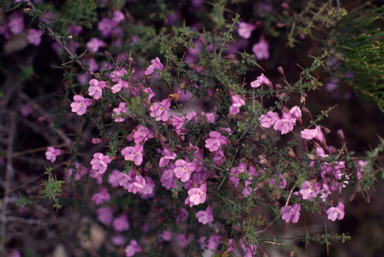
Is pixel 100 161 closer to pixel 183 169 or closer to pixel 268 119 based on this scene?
pixel 183 169

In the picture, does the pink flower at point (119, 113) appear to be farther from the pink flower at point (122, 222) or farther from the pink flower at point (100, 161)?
the pink flower at point (122, 222)

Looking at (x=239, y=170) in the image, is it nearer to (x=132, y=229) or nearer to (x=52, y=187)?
(x=52, y=187)

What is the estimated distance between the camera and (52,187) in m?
1.73

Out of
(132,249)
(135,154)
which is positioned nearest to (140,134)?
(135,154)

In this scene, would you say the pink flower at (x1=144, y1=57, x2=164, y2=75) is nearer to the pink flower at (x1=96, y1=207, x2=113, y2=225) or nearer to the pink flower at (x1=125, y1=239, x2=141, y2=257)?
the pink flower at (x1=125, y1=239, x2=141, y2=257)

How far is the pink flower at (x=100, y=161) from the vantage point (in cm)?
176

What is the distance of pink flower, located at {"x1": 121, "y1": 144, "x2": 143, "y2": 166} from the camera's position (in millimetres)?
1626

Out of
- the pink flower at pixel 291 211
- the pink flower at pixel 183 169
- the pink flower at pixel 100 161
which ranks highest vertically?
the pink flower at pixel 183 169

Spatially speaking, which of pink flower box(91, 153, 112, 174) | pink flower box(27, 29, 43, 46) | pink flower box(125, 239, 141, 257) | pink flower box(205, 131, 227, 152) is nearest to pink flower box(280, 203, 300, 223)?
pink flower box(205, 131, 227, 152)

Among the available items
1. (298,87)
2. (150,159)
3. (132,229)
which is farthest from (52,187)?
(298,87)

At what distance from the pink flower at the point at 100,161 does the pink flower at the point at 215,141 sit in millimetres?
639

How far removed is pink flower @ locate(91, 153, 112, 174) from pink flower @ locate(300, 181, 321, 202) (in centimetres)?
121

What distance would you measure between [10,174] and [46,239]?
936mm

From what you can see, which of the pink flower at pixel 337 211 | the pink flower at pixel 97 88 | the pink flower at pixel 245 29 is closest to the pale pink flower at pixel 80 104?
the pink flower at pixel 97 88
